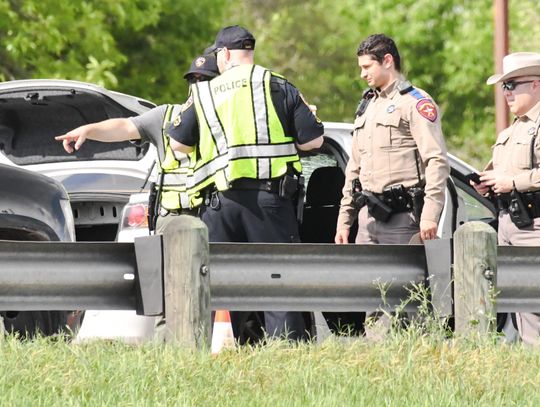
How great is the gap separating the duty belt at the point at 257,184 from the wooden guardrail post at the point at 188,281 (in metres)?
0.99

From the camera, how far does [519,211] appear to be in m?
7.70

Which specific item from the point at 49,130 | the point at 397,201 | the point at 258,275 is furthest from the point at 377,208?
the point at 49,130

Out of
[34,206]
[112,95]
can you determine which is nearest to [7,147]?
[112,95]

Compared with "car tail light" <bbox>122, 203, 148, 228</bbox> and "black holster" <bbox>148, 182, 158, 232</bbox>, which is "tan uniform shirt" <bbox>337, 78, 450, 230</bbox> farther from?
"car tail light" <bbox>122, 203, 148, 228</bbox>

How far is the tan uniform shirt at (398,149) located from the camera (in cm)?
758

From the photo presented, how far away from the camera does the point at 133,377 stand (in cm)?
583

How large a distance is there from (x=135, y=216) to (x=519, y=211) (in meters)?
2.14

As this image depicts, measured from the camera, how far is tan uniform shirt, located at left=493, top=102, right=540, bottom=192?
7.65 meters

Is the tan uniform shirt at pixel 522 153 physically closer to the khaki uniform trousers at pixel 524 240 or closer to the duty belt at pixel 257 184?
the khaki uniform trousers at pixel 524 240

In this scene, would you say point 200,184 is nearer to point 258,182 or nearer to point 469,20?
point 258,182

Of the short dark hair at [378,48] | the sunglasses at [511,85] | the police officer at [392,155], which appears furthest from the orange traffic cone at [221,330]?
the sunglasses at [511,85]

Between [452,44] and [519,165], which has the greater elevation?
[452,44]

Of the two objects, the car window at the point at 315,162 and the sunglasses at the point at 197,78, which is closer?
the sunglasses at the point at 197,78

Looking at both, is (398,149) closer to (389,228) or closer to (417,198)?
(417,198)
